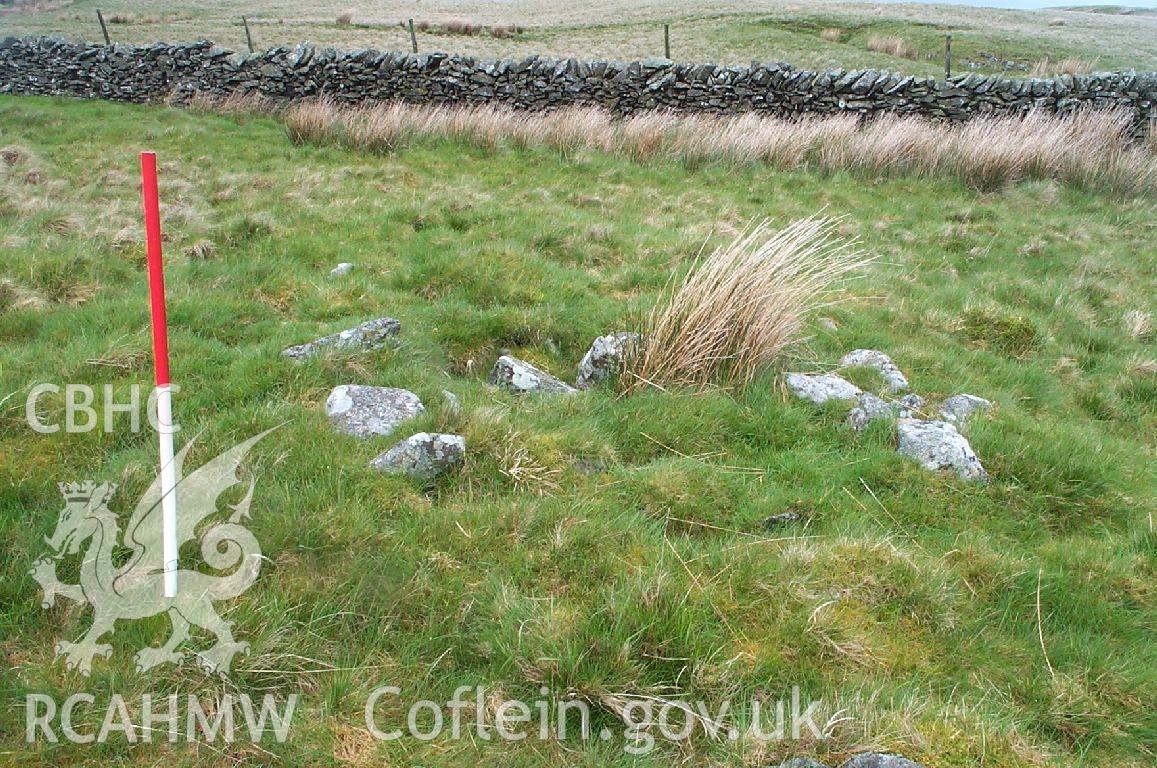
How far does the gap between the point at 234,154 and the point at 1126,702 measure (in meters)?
11.6

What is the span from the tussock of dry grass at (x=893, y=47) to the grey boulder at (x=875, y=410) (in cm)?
2728

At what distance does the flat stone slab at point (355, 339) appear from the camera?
4.61 meters

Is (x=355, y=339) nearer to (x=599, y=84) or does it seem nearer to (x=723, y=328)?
(x=723, y=328)

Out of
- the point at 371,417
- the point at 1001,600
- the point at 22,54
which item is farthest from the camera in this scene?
the point at 22,54

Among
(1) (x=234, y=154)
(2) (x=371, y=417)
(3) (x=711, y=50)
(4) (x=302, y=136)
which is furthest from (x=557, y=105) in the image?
(3) (x=711, y=50)

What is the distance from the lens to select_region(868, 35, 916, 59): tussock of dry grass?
90.7ft

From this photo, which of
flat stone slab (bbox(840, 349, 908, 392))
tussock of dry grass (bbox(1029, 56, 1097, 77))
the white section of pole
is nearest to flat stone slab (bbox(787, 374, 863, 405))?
flat stone slab (bbox(840, 349, 908, 392))

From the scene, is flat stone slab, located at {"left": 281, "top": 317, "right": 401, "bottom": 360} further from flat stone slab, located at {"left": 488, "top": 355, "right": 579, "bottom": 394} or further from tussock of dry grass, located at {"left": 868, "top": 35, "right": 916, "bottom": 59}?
tussock of dry grass, located at {"left": 868, "top": 35, "right": 916, "bottom": 59}

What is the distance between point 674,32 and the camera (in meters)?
33.8

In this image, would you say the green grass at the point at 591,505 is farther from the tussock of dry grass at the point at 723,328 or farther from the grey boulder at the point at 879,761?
the tussock of dry grass at the point at 723,328

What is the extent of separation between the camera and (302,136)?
11828 mm

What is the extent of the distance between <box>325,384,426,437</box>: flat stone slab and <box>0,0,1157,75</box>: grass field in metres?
24.7

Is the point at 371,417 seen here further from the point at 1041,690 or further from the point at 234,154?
the point at 234,154

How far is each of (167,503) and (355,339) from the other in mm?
2112
